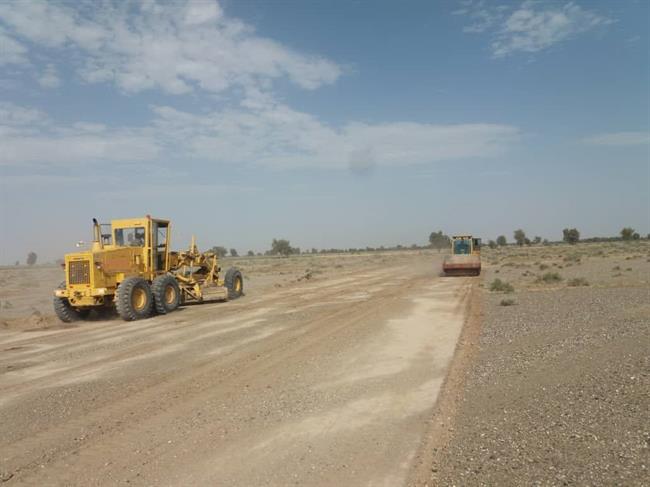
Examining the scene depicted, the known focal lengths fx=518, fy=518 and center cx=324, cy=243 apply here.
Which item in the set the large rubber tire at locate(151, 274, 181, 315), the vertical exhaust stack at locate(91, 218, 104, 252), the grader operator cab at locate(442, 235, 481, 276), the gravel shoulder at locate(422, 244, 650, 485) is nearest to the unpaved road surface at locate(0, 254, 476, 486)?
the gravel shoulder at locate(422, 244, 650, 485)

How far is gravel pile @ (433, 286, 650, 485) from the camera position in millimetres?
4578

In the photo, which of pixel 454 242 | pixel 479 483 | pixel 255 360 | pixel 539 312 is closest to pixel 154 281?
pixel 255 360

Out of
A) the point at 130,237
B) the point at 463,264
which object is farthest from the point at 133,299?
the point at 463,264

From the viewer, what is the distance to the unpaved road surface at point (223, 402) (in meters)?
5.04

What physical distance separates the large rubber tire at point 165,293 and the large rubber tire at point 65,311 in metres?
2.45

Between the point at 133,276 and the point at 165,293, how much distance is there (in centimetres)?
117

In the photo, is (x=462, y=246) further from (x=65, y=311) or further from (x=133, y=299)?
(x=65, y=311)

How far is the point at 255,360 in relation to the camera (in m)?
9.55

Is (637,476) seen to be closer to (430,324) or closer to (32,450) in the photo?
(32,450)

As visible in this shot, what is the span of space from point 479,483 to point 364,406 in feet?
8.13

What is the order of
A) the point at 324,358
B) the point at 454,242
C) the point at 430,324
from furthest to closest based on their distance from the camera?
the point at 454,242, the point at 430,324, the point at 324,358

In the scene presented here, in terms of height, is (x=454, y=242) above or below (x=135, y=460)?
above

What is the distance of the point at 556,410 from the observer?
6055mm

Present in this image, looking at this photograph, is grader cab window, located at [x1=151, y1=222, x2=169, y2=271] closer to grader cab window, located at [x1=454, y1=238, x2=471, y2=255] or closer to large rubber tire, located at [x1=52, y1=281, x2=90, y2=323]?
large rubber tire, located at [x1=52, y1=281, x2=90, y2=323]
